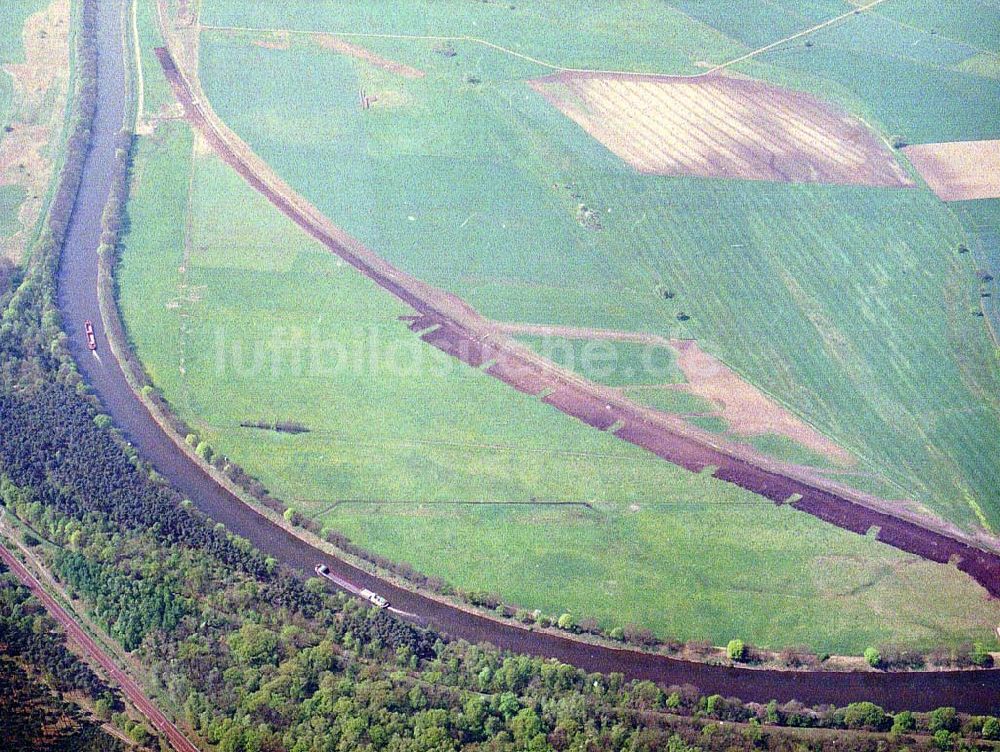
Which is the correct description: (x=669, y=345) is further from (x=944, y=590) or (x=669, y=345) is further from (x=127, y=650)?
(x=127, y=650)

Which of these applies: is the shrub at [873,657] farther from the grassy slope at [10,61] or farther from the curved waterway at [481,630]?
the grassy slope at [10,61]

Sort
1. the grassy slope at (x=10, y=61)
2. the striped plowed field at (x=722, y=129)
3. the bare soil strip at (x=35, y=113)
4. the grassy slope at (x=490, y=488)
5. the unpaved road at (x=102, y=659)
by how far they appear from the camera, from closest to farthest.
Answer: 1. the unpaved road at (x=102, y=659)
2. the grassy slope at (x=490, y=488)
3. the grassy slope at (x=10, y=61)
4. the bare soil strip at (x=35, y=113)
5. the striped plowed field at (x=722, y=129)

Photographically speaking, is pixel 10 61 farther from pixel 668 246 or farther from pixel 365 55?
pixel 668 246

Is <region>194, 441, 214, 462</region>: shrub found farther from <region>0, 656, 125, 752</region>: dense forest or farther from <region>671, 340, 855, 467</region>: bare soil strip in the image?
<region>671, 340, 855, 467</region>: bare soil strip

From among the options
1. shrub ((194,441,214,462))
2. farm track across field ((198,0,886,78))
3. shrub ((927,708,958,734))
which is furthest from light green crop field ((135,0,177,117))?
shrub ((927,708,958,734))

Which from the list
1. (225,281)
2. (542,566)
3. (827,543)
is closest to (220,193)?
(225,281)

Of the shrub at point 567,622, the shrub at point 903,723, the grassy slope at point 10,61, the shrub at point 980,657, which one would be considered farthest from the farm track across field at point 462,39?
the shrub at point 903,723
